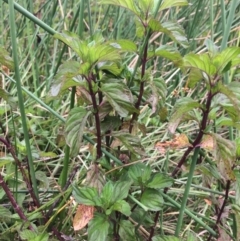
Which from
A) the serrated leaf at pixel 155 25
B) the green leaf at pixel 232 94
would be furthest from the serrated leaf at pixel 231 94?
the serrated leaf at pixel 155 25

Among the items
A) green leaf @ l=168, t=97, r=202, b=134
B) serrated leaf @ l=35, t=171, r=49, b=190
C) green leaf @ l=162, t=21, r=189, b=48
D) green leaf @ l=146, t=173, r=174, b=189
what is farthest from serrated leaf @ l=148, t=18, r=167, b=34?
serrated leaf @ l=35, t=171, r=49, b=190

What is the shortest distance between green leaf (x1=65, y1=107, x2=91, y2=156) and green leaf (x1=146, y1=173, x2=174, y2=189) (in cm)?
12

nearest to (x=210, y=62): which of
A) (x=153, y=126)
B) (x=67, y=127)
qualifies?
(x=67, y=127)

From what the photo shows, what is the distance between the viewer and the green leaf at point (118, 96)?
0.67 meters

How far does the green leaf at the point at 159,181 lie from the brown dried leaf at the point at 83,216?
9 centimetres

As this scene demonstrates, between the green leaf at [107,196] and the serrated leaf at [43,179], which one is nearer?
the green leaf at [107,196]

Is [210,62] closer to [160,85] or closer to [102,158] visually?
[160,85]

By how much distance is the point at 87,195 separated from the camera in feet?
2.19

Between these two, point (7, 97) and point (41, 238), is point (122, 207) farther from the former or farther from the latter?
point (7, 97)

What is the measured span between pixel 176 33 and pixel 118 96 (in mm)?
133

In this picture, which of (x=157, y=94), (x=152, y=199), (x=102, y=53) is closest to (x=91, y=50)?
(x=102, y=53)

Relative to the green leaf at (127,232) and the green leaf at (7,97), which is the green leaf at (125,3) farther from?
the green leaf at (127,232)

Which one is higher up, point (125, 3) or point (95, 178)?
point (125, 3)

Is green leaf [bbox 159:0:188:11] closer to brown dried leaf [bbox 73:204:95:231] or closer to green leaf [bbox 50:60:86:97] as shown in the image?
green leaf [bbox 50:60:86:97]
